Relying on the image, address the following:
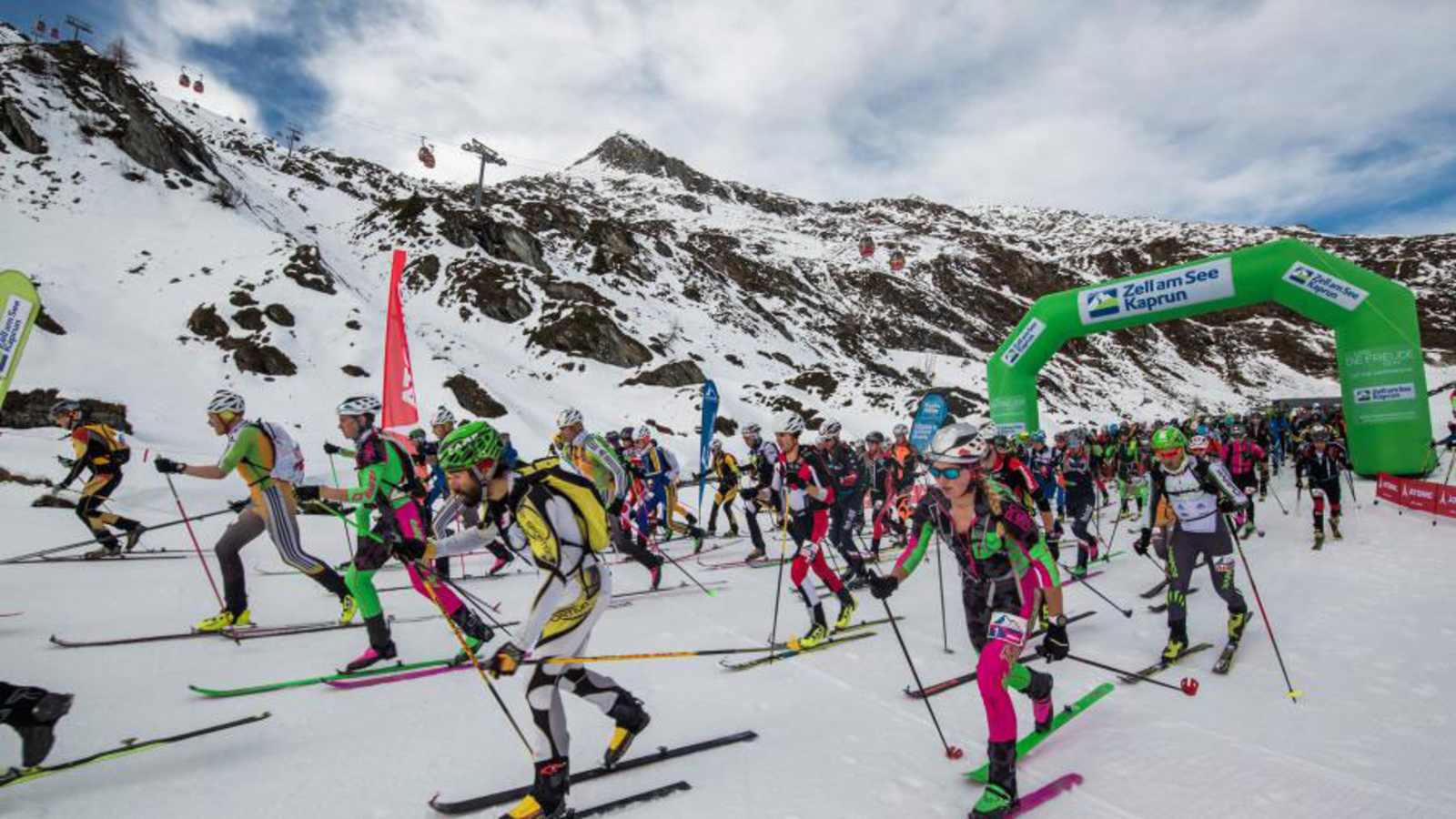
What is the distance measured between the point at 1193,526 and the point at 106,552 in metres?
14.1

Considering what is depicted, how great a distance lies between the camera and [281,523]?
659 centimetres

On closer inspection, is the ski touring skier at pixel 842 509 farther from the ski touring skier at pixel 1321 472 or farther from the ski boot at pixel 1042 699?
the ski touring skier at pixel 1321 472

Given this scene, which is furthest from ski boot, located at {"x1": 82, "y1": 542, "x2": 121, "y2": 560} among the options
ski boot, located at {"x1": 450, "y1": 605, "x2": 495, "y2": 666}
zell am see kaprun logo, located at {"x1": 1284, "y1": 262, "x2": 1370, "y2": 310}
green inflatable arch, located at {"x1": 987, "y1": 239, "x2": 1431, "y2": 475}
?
zell am see kaprun logo, located at {"x1": 1284, "y1": 262, "x2": 1370, "y2": 310}

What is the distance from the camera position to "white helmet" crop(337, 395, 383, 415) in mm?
6316

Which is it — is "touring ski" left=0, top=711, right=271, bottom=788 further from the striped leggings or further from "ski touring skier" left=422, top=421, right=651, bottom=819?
"ski touring skier" left=422, top=421, right=651, bottom=819

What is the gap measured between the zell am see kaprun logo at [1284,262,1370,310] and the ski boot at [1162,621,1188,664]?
47.4ft

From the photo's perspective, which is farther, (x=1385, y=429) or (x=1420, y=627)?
(x=1385, y=429)

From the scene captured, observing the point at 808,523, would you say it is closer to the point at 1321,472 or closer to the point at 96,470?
the point at 96,470

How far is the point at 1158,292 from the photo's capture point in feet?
63.2

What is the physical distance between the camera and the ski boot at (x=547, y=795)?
12.2 ft

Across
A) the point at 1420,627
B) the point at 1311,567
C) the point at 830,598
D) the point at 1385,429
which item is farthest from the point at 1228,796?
the point at 1385,429

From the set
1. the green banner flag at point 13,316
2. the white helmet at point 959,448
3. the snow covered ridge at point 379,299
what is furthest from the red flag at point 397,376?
the white helmet at point 959,448

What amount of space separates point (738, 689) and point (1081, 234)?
17165 centimetres

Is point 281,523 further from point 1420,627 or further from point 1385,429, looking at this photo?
point 1385,429
